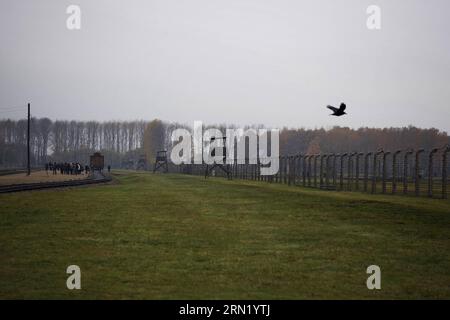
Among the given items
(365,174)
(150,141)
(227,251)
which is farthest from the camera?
(150,141)

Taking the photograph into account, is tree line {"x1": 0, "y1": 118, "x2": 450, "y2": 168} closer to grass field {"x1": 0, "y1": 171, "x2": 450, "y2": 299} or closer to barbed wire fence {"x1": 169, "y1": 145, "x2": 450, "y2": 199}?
barbed wire fence {"x1": 169, "y1": 145, "x2": 450, "y2": 199}

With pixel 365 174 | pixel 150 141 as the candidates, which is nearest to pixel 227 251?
pixel 365 174

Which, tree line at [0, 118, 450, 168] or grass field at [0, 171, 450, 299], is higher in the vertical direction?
tree line at [0, 118, 450, 168]

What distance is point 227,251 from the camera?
40.2 feet

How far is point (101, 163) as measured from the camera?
3939 inches

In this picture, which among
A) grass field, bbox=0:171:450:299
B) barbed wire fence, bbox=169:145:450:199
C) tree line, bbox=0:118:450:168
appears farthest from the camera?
tree line, bbox=0:118:450:168

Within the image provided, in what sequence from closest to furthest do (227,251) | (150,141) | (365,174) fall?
(227,251) < (365,174) < (150,141)

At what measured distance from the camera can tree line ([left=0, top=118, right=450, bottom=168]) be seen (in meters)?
130

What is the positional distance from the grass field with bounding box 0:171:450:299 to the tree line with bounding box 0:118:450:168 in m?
102

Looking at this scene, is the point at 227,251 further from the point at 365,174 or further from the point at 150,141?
the point at 150,141

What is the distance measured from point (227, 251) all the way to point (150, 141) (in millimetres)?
142618

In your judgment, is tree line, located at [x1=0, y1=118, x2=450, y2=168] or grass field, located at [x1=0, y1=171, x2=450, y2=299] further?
tree line, located at [x1=0, y1=118, x2=450, y2=168]

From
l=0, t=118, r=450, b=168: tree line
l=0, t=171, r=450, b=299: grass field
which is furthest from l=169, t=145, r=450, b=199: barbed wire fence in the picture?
l=0, t=118, r=450, b=168: tree line

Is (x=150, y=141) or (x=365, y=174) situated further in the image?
(x=150, y=141)
